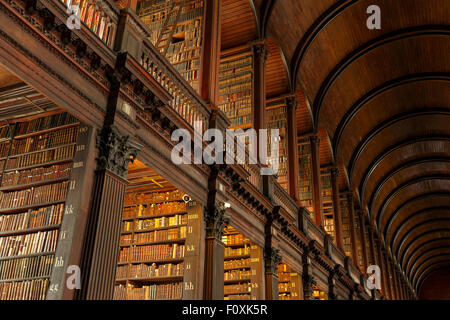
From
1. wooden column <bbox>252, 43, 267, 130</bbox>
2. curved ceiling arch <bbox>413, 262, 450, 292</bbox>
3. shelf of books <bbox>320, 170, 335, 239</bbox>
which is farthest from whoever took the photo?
curved ceiling arch <bbox>413, 262, 450, 292</bbox>

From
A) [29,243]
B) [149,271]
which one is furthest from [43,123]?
[149,271]

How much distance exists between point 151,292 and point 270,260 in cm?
277

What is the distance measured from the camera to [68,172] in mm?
4832

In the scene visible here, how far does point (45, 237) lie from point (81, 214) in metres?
0.57

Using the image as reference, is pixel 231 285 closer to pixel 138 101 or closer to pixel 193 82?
pixel 193 82

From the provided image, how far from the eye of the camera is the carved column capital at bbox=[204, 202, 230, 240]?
6.59m

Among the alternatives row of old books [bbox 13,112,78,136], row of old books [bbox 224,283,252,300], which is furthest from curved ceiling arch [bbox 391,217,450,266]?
row of old books [bbox 13,112,78,136]

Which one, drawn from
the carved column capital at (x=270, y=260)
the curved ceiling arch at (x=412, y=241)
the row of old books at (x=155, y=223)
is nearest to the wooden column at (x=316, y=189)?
the carved column capital at (x=270, y=260)

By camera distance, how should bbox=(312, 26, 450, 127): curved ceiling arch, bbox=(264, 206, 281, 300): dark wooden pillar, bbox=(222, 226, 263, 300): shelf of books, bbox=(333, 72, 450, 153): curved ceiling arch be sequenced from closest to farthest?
bbox=(222, 226, 263, 300): shelf of books, bbox=(264, 206, 281, 300): dark wooden pillar, bbox=(312, 26, 450, 127): curved ceiling arch, bbox=(333, 72, 450, 153): curved ceiling arch

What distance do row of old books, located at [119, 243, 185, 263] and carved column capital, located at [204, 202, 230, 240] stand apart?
47 cm

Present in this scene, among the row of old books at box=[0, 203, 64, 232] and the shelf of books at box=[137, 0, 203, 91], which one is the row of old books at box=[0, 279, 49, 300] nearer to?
the row of old books at box=[0, 203, 64, 232]

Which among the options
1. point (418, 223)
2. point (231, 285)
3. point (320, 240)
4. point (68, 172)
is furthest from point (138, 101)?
point (418, 223)

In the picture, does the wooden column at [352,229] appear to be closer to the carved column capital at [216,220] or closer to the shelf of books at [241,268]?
the shelf of books at [241,268]

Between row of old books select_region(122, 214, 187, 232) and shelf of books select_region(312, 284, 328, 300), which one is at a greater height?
row of old books select_region(122, 214, 187, 232)
